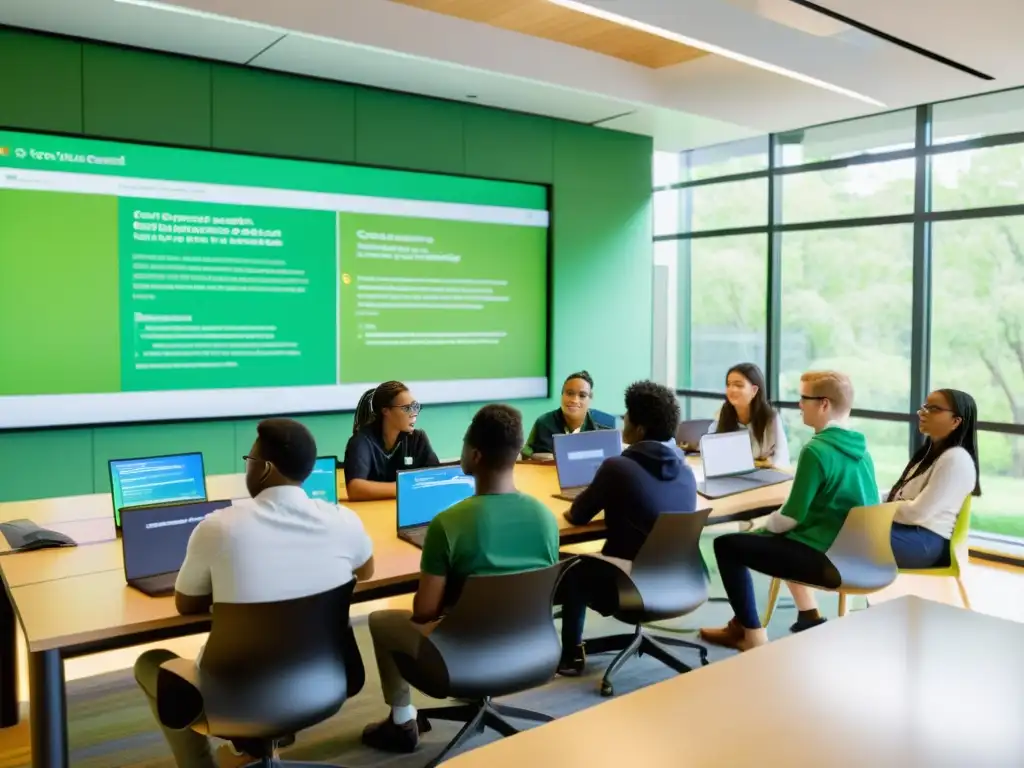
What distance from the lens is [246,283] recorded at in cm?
557

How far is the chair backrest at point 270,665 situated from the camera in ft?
7.18

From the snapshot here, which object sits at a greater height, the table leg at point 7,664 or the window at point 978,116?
the window at point 978,116

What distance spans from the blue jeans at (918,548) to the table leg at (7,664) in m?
3.54

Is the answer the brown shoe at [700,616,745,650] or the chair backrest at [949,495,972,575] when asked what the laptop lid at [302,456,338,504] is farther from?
the chair backrest at [949,495,972,575]

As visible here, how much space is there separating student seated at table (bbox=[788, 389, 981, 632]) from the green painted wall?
11.3ft

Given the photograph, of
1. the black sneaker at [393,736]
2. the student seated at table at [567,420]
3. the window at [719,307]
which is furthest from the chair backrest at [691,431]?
the black sneaker at [393,736]

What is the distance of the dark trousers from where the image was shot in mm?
3578

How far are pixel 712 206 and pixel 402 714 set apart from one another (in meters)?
5.84

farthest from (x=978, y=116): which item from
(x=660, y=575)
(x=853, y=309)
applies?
(x=660, y=575)

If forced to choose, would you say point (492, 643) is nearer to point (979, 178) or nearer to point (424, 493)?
point (424, 493)

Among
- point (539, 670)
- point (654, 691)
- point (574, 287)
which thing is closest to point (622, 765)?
point (654, 691)

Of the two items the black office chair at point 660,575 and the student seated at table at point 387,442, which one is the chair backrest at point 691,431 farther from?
the black office chair at point 660,575

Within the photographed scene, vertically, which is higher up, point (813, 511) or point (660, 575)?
point (813, 511)

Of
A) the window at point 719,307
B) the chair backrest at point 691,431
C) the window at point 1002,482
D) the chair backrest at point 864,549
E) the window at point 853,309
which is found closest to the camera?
the chair backrest at point 864,549
